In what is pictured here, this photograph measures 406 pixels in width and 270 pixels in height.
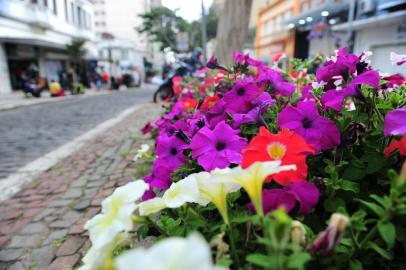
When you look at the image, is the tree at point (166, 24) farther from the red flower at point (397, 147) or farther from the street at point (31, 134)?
the red flower at point (397, 147)

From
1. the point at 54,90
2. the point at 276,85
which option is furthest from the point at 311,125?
the point at 54,90

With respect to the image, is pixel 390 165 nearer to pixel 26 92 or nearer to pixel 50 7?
pixel 26 92

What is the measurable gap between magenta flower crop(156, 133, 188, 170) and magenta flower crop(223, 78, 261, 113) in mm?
313

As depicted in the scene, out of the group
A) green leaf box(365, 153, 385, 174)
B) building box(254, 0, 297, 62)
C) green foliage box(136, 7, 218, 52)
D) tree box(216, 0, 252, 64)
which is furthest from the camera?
green foliage box(136, 7, 218, 52)

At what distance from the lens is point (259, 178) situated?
74cm

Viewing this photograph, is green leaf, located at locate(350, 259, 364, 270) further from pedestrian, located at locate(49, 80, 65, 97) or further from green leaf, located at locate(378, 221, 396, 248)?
pedestrian, located at locate(49, 80, 65, 97)

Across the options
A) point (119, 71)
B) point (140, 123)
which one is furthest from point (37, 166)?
point (119, 71)

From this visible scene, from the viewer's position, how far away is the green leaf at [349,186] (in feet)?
3.14

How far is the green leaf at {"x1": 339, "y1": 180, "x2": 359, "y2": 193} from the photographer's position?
3.14ft

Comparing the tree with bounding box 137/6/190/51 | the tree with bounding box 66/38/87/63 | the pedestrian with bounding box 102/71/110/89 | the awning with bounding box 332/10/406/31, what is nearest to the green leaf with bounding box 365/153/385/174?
the awning with bounding box 332/10/406/31

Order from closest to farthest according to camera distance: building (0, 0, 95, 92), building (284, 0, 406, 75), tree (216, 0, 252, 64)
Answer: tree (216, 0, 252, 64)
building (284, 0, 406, 75)
building (0, 0, 95, 92)

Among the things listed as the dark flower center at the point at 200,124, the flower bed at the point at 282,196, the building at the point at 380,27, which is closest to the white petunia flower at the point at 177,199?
the flower bed at the point at 282,196

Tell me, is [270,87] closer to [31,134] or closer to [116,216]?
[116,216]

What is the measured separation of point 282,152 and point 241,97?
2.37ft
